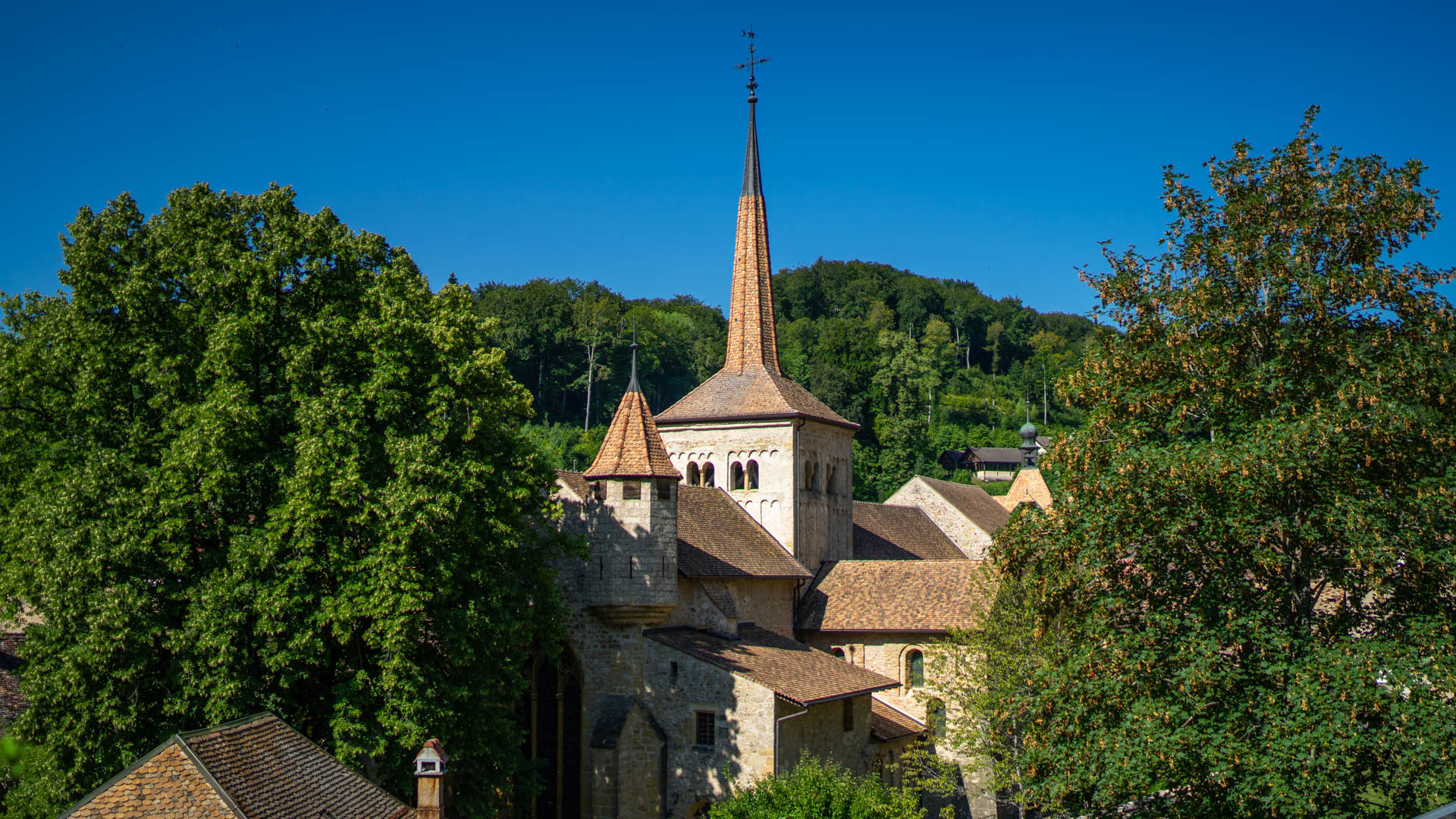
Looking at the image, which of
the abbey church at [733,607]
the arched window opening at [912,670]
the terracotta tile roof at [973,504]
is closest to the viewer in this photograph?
the abbey church at [733,607]

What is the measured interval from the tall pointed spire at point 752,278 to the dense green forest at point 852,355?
22909 millimetres

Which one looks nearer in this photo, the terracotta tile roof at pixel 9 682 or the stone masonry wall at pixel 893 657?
the terracotta tile roof at pixel 9 682

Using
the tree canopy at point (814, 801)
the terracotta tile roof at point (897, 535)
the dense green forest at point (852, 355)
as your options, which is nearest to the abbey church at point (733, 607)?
the terracotta tile roof at point (897, 535)

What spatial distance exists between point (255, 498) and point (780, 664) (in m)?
14.8

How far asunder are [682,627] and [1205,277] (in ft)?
59.7

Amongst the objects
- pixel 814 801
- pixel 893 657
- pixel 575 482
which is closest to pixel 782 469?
pixel 893 657

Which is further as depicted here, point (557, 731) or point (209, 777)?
point (557, 731)

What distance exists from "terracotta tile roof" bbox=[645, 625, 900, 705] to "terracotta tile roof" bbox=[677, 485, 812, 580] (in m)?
Result: 1.87

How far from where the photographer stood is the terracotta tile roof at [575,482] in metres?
32.5

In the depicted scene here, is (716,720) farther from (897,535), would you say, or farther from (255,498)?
(897,535)

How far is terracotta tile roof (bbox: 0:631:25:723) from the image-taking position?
2442 centimetres

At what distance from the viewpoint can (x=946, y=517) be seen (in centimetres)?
5481

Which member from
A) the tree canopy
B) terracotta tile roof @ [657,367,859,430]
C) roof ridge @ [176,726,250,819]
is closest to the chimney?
roof ridge @ [176,726,250,819]

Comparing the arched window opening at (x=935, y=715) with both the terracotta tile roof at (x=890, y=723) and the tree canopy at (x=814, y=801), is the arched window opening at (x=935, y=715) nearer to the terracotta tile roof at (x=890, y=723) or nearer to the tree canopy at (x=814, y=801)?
the terracotta tile roof at (x=890, y=723)
